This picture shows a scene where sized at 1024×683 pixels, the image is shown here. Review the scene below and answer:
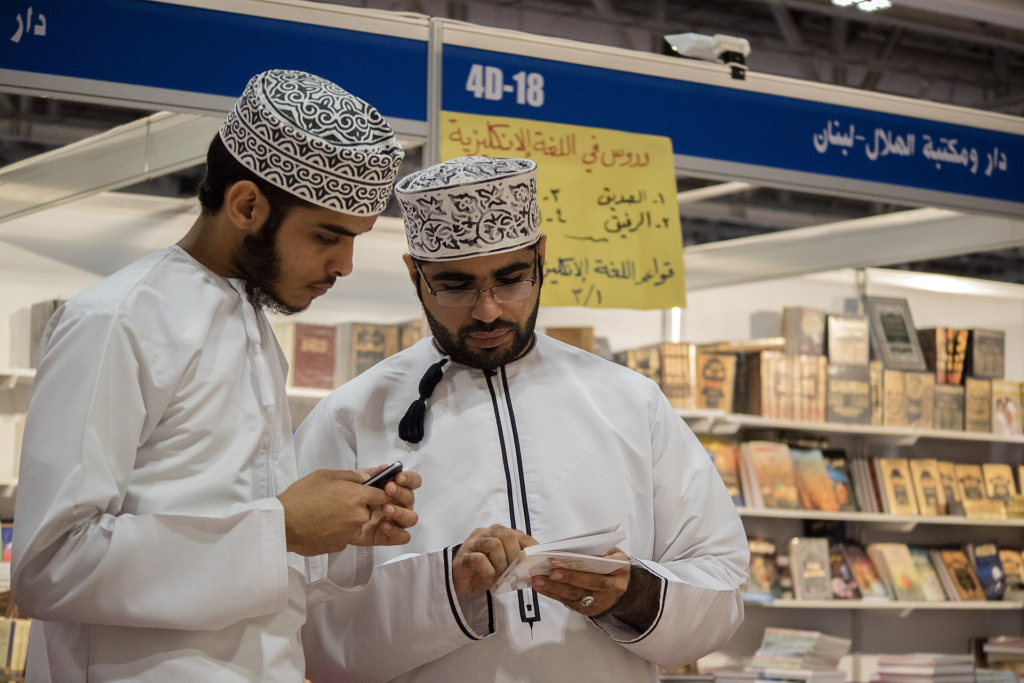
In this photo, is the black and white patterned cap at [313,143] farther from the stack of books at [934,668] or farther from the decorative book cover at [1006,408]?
the decorative book cover at [1006,408]

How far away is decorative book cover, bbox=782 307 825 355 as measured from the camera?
532 cm

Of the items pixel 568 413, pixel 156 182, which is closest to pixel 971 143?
Answer: pixel 568 413

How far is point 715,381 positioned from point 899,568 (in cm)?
137

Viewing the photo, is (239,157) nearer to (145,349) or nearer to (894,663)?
(145,349)

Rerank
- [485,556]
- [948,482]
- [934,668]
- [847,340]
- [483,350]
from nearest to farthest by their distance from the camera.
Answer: [485,556]
[483,350]
[934,668]
[847,340]
[948,482]

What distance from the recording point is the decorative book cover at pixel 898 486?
5.25 m

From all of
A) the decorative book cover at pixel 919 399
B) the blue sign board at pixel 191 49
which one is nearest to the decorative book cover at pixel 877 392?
the decorative book cover at pixel 919 399

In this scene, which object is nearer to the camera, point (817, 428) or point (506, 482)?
point (506, 482)

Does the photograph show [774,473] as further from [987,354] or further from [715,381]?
[987,354]

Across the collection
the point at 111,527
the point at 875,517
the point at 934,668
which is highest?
the point at 111,527

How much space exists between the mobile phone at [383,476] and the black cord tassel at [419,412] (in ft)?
1.50

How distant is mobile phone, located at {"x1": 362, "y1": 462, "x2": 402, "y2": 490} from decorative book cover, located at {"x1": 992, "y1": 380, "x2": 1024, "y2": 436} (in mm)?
4875

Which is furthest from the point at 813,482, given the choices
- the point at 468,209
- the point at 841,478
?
the point at 468,209

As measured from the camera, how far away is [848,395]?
527cm
